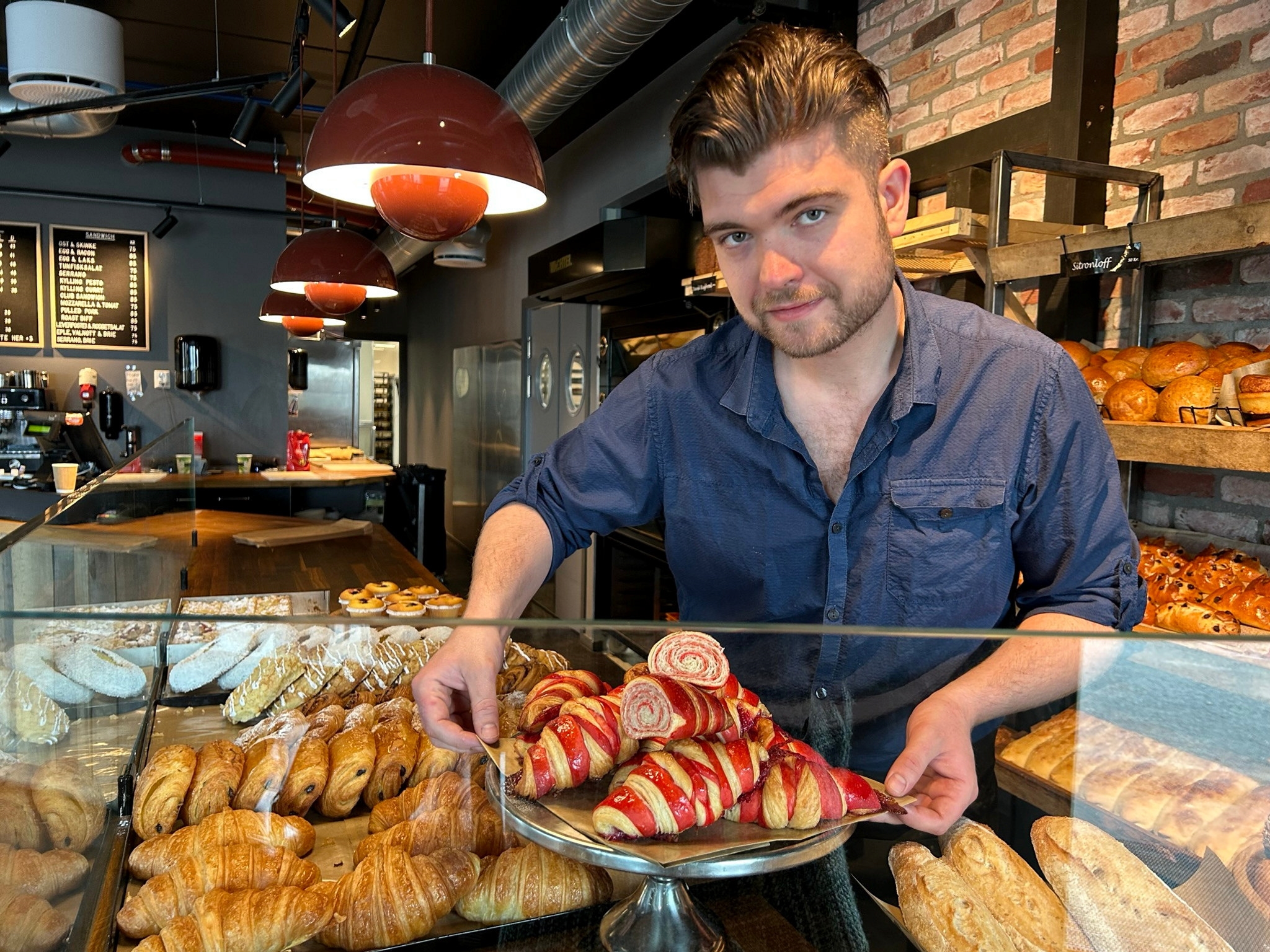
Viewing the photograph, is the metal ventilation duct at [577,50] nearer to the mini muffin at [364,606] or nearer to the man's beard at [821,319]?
the mini muffin at [364,606]

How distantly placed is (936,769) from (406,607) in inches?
79.3

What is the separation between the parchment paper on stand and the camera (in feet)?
2.50

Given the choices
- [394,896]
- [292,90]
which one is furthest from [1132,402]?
[292,90]

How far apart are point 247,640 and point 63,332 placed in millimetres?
7154

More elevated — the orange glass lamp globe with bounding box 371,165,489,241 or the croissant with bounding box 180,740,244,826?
the orange glass lamp globe with bounding box 371,165,489,241

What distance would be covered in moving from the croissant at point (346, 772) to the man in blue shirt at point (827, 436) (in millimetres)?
365

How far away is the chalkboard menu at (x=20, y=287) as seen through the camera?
666cm

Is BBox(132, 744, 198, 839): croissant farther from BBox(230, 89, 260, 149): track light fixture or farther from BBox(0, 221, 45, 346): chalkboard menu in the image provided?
BBox(0, 221, 45, 346): chalkboard menu

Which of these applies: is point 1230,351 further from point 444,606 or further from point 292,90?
point 292,90

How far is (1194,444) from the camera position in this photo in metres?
1.88

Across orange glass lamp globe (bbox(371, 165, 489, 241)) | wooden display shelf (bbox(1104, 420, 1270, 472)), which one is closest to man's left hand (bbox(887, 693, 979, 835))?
wooden display shelf (bbox(1104, 420, 1270, 472))

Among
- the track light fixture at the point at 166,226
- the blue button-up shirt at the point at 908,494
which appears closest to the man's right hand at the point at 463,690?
the blue button-up shirt at the point at 908,494

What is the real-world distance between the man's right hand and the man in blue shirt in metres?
0.39

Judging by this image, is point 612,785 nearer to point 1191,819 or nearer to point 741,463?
point 1191,819
